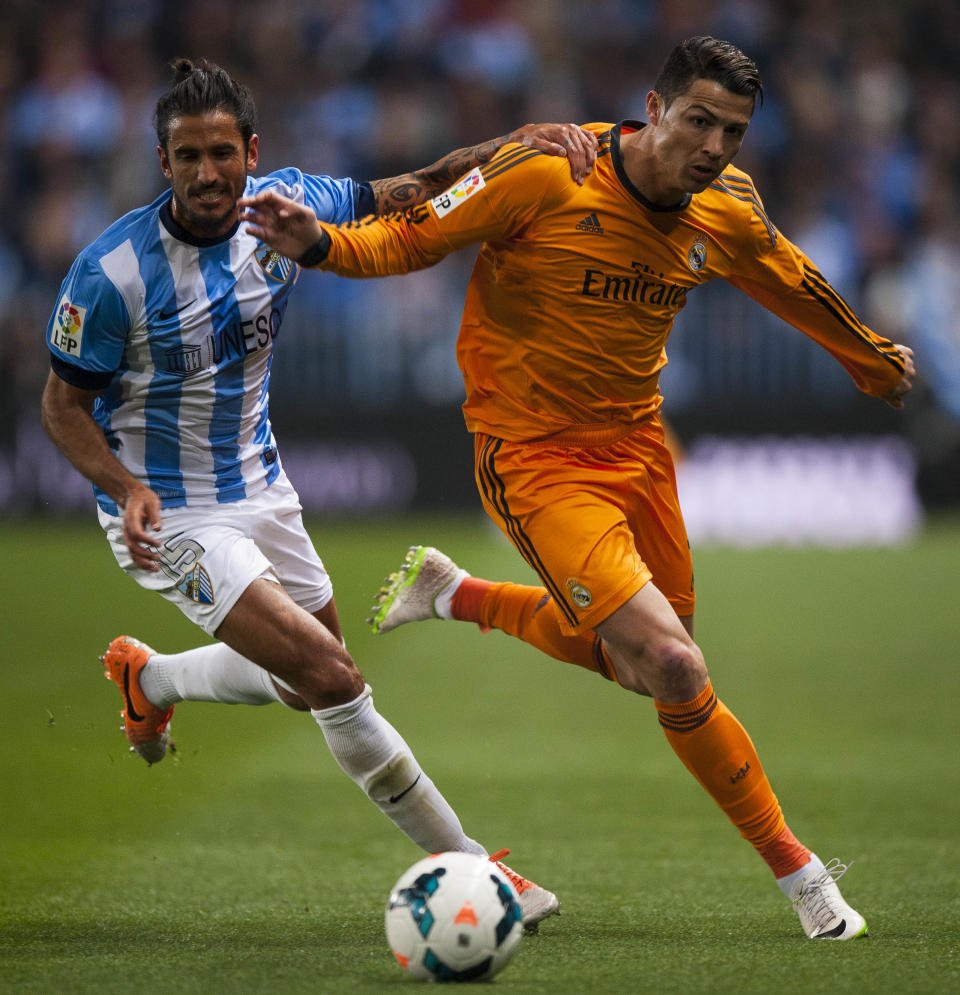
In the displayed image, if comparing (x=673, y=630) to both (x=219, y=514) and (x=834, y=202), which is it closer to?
(x=219, y=514)

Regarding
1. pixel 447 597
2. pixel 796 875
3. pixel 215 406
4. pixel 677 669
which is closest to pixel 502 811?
pixel 447 597

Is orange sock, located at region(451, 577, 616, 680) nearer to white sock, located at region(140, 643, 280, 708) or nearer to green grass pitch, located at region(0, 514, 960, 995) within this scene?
green grass pitch, located at region(0, 514, 960, 995)

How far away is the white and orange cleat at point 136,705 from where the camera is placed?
5.61 metres

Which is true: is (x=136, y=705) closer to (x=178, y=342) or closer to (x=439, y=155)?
(x=178, y=342)

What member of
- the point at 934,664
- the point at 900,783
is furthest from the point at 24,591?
the point at 900,783

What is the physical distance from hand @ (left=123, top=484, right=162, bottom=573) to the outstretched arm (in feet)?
3.97

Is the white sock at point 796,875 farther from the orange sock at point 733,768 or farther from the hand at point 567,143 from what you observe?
the hand at point 567,143

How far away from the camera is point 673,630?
4.38 m

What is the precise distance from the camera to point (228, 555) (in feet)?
15.1

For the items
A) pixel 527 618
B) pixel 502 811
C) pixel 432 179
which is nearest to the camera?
pixel 432 179

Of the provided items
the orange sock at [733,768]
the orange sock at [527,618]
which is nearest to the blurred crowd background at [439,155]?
the orange sock at [527,618]

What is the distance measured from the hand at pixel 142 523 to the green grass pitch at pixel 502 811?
3.38 feet

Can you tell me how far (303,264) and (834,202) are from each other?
1266 cm

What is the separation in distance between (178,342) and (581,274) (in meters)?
1.21
